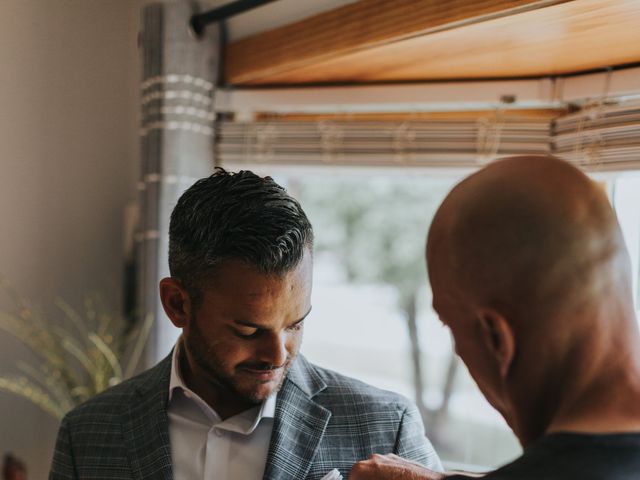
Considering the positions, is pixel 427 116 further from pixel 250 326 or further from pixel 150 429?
pixel 150 429

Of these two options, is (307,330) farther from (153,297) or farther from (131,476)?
(131,476)

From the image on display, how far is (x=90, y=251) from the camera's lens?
253 cm

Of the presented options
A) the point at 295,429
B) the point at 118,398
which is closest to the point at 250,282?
the point at 295,429

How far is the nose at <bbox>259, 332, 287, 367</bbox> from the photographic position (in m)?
1.24

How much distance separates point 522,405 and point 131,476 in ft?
2.85

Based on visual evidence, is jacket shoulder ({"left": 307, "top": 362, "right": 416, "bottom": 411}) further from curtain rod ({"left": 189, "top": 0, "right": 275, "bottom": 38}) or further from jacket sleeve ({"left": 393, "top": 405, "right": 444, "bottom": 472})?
curtain rod ({"left": 189, "top": 0, "right": 275, "bottom": 38})

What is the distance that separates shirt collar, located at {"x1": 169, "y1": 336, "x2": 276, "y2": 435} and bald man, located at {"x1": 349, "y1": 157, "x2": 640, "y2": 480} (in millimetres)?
699

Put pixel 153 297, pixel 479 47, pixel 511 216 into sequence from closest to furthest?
pixel 511 216 < pixel 479 47 < pixel 153 297

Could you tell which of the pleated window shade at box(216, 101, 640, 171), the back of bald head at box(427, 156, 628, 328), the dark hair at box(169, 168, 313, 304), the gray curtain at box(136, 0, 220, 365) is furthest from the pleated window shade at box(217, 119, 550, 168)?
the back of bald head at box(427, 156, 628, 328)

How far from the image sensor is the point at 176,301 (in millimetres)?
1362

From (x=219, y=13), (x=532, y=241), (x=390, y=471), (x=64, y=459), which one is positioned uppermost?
(x=219, y=13)

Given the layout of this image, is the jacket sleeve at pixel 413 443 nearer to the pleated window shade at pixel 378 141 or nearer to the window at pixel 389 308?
the pleated window shade at pixel 378 141

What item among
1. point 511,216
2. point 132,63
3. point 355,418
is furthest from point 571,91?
point 132,63

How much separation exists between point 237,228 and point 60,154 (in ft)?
4.54
